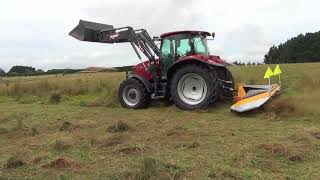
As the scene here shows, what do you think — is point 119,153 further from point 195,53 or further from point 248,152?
point 195,53

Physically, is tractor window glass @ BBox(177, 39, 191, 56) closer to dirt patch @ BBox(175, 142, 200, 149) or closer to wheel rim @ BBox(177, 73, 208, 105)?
wheel rim @ BBox(177, 73, 208, 105)

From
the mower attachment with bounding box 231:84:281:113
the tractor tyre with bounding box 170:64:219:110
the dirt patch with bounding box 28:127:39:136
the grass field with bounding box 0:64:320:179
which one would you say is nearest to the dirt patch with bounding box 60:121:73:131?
the grass field with bounding box 0:64:320:179

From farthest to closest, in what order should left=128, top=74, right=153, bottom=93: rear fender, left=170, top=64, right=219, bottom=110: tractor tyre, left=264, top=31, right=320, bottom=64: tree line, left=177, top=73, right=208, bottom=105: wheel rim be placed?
left=264, top=31, right=320, bottom=64: tree line → left=128, top=74, right=153, bottom=93: rear fender → left=177, top=73, right=208, bottom=105: wheel rim → left=170, top=64, right=219, bottom=110: tractor tyre

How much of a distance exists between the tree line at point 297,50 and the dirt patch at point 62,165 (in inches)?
2278


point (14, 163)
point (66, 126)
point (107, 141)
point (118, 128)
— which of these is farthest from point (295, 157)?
point (66, 126)

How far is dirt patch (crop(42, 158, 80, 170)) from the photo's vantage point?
743 cm

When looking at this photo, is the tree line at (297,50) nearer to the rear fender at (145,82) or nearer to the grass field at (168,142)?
the rear fender at (145,82)

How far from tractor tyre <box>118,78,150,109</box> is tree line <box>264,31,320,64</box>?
4983 centimetres

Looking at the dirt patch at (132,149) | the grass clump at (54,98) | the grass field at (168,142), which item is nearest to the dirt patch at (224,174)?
the grass field at (168,142)

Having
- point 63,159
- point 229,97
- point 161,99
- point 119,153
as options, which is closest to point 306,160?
point 119,153

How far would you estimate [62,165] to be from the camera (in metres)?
7.51

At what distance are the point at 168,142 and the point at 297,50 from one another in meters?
63.4

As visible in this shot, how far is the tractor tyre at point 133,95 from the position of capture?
1566 cm

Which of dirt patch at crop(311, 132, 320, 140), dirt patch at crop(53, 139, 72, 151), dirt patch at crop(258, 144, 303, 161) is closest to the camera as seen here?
dirt patch at crop(258, 144, 303, 161)
